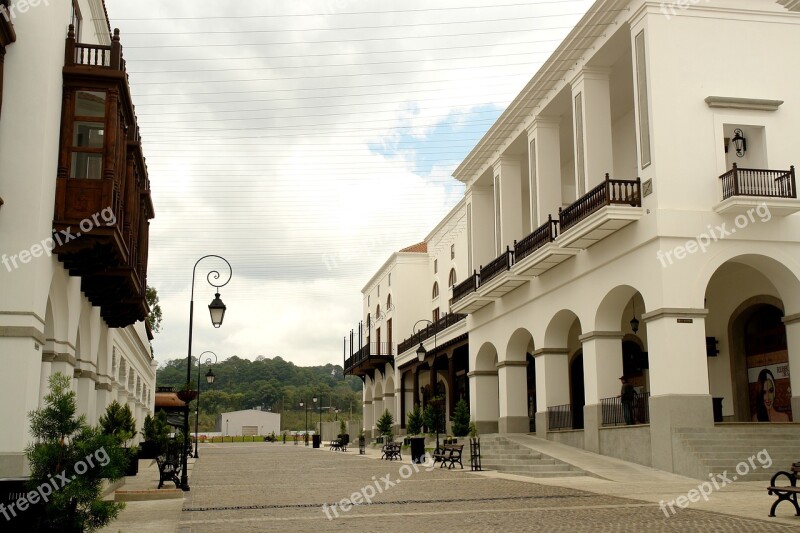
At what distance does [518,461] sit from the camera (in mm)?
23297

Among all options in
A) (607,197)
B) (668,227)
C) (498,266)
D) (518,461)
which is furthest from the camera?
(498,266)

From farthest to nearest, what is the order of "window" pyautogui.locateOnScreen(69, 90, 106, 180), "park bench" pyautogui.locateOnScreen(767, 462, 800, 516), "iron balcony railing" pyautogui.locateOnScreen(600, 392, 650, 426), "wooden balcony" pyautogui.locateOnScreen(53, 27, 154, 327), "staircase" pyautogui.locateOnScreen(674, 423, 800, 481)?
"iron balcony railing" pyautogui.locateOnScreen(600, 392, 650, 426) → "staircase" pyautogui.locateOnScreen(674, 423, 800, 481) → "window" pyautogui.locateOnScreen(69, 90, 106, 180) → "wooden balcony" pyautogui.locateOnScreen(53, 27, 154, 327) → "park bench" pyautogui.locateOnScreen(767, 462, 800, 516)

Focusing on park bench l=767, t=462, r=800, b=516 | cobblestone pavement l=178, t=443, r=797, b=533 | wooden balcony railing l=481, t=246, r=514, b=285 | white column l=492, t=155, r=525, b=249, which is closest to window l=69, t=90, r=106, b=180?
cobblestone pavement l=178, t=443, r=797, b=533

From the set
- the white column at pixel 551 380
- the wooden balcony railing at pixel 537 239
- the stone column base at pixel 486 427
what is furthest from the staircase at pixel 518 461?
the wooden balcony railing at pixel 537 239

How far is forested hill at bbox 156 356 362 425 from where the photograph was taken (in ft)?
405

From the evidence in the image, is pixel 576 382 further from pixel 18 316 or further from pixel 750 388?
pixel 18 316

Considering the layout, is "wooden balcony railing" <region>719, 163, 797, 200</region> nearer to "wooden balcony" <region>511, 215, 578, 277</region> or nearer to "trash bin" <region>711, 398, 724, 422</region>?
"wooden balcony" <region>511, 215, 578, 277</region>

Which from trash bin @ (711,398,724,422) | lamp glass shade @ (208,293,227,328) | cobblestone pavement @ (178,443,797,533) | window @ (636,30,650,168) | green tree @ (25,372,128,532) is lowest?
cobblestone pavement @ (178,443,797,533)

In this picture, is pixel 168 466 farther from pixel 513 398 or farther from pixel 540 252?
pixel 513 398

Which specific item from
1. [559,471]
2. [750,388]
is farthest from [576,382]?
[559,471]

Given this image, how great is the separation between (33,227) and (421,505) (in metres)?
7.91

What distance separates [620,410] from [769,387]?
4.47 m

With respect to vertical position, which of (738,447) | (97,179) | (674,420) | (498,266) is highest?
(498,266)

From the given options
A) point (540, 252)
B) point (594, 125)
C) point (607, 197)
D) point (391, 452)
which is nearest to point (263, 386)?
point (391, 452)
